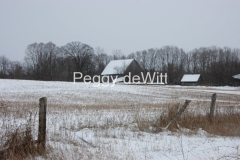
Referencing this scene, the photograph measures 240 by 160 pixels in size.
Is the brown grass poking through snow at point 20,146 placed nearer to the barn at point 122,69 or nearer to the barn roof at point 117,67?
the barn at point 122,69

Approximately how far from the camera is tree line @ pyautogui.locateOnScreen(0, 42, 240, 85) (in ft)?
298

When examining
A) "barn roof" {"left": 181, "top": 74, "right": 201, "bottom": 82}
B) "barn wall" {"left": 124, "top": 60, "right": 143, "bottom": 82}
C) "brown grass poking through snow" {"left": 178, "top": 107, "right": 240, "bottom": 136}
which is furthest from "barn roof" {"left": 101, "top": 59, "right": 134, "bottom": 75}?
"brown grass poking through snow" {"left": 178, "top": 107, "right": 240, "bottom": 136}

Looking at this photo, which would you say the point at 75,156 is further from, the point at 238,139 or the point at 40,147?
the point at 238,139

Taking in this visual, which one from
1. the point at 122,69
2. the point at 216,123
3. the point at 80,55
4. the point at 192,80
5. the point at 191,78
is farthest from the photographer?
the point at 80,55

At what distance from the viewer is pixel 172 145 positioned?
781 cm

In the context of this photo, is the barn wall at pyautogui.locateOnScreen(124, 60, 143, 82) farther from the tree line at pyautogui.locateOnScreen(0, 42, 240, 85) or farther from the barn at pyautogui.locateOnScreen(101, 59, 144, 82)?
the tree line at pyautogui.locateOnScreen(0, 42, 240, 85)

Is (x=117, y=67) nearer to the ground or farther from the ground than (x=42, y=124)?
farther from the ground

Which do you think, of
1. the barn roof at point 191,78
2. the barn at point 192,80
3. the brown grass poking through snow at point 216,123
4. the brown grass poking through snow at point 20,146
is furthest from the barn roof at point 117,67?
the brown grass poking through snow at point 20,146

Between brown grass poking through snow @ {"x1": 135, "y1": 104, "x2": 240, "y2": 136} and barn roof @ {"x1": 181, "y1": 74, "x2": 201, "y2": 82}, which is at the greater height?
barn roof @ {"x1": 181, "y1": 74, "x2": 201, "y2": 82}

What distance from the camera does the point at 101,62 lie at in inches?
4392

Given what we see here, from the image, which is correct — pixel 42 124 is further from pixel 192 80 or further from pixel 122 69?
pixel 192 80

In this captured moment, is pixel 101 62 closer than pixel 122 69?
No

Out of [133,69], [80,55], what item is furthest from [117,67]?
[80,55]

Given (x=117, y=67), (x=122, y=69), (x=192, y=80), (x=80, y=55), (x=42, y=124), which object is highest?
(x=80, y=55)
